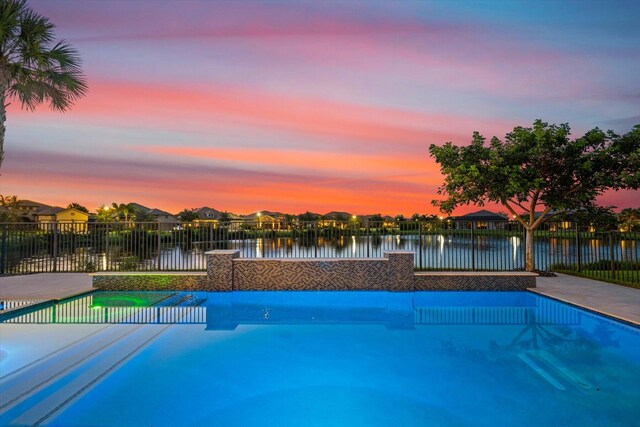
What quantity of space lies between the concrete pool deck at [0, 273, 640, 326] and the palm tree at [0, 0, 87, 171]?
322 cm

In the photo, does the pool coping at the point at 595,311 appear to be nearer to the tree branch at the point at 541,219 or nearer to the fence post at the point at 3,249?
the tree branch at the point at 541,219

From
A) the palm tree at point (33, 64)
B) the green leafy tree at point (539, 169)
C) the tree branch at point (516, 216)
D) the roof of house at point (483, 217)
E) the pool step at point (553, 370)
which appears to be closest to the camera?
the pool step at point (553, 370)

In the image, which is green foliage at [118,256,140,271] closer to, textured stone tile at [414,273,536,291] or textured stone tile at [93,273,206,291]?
textured stone tile at [93,273,206,291]

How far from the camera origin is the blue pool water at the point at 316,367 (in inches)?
129

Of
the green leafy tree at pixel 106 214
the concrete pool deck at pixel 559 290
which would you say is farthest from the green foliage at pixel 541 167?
the green leafy tree at pixel 106 214

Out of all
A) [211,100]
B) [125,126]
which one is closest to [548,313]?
[211,100]

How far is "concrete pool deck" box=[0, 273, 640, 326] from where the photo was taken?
649 centimetres

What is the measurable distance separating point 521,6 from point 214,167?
21.3 meters

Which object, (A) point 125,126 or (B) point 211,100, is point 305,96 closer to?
(B) point 211,100

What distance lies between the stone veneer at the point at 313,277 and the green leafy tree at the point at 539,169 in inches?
103

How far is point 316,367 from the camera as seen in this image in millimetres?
4449

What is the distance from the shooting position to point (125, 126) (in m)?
16.1

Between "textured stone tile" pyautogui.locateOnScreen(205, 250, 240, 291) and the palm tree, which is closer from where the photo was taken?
the palm tree

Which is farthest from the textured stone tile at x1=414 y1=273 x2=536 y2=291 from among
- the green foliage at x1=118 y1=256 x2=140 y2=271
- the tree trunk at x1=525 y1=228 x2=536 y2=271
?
the green foliage at x1=118 y1=256 x2=140 y2=271
